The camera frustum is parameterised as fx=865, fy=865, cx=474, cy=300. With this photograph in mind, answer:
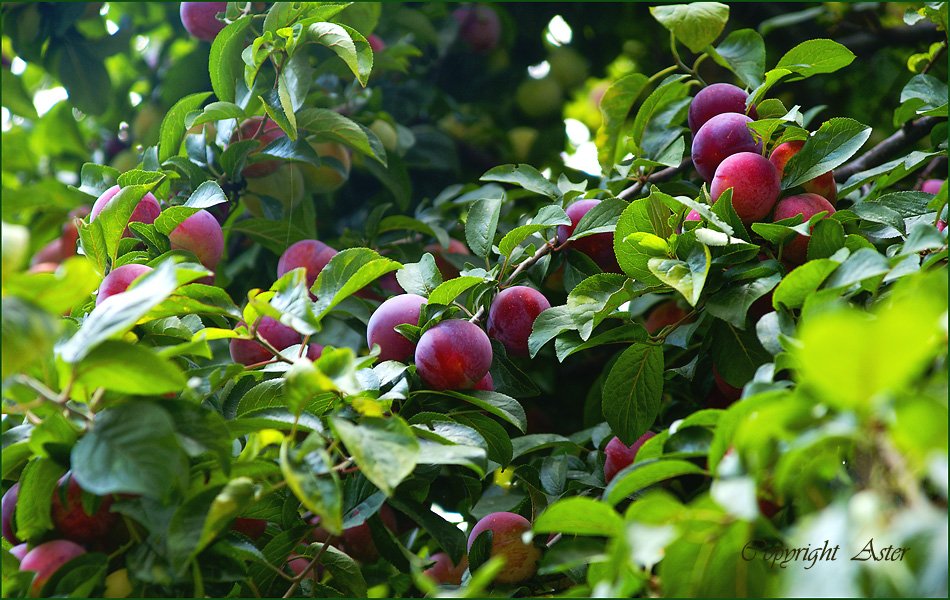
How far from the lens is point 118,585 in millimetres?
515

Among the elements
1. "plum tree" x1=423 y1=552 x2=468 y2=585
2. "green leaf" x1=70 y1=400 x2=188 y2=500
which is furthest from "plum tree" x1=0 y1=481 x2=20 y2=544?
"plum tree" x1=423 y1=552 x2=468 y2=585

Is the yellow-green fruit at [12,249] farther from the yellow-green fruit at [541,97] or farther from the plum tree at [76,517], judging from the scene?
the yellow-green fruit at [541,97]

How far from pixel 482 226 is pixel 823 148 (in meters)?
0.30

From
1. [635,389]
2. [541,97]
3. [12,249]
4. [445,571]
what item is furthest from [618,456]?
[541,97]

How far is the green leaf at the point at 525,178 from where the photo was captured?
85 centimetres

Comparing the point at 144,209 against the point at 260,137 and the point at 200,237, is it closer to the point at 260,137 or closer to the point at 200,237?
the point at 200,237

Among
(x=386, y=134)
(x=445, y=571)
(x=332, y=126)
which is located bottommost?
(x=445, y=571)

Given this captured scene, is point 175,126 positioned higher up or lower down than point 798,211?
higher up

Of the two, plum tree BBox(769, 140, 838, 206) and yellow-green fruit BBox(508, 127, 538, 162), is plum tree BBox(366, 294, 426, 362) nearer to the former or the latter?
plum tree BBox(769, 140, 838, 206)

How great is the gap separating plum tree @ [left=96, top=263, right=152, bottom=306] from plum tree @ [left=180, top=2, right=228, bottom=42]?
52cm

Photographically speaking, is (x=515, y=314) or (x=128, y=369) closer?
(x=128, y=369)

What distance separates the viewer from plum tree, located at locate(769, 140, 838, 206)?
2.40ft

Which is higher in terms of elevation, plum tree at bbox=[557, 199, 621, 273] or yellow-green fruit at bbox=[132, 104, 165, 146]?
yellow-green fruit at bbox=[132, 104, 165, 146]

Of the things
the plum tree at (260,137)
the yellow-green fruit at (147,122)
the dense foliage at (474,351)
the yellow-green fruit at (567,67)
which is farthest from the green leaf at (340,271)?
the yellow-green fruit at (567,67)
